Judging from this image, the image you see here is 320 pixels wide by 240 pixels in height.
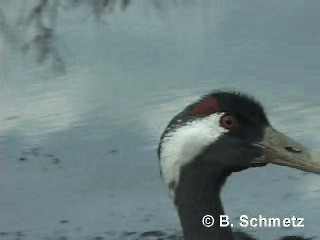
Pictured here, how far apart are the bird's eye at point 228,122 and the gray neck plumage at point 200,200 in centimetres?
11

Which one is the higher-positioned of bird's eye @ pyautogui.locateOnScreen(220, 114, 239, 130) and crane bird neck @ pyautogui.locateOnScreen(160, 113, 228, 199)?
bird's eye @ pyautogui.locateOnScreen(220, 114, 239, 130)

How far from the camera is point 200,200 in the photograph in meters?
2.71

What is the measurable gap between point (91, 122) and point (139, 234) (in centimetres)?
31

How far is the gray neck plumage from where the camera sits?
8.82 feet

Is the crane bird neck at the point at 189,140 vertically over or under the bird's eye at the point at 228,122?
under

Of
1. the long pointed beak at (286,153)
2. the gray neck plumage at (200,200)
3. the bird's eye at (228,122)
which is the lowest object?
the gray neck plumage at (200,200)

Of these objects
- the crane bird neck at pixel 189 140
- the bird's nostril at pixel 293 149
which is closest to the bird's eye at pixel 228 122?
the crane bird neck at pixel 189 140

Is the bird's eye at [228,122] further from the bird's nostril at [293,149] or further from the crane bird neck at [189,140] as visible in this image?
the bird's nostril at [293,149]

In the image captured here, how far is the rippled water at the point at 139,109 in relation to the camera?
2.74m

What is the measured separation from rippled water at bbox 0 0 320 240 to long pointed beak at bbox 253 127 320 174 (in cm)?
7

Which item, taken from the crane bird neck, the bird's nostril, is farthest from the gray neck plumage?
the bird's nostril

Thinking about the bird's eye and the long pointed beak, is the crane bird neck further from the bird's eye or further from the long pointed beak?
the long pointed beak

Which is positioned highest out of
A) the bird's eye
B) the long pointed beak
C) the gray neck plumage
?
the bird's eye

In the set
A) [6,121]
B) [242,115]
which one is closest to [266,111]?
[242,115]
